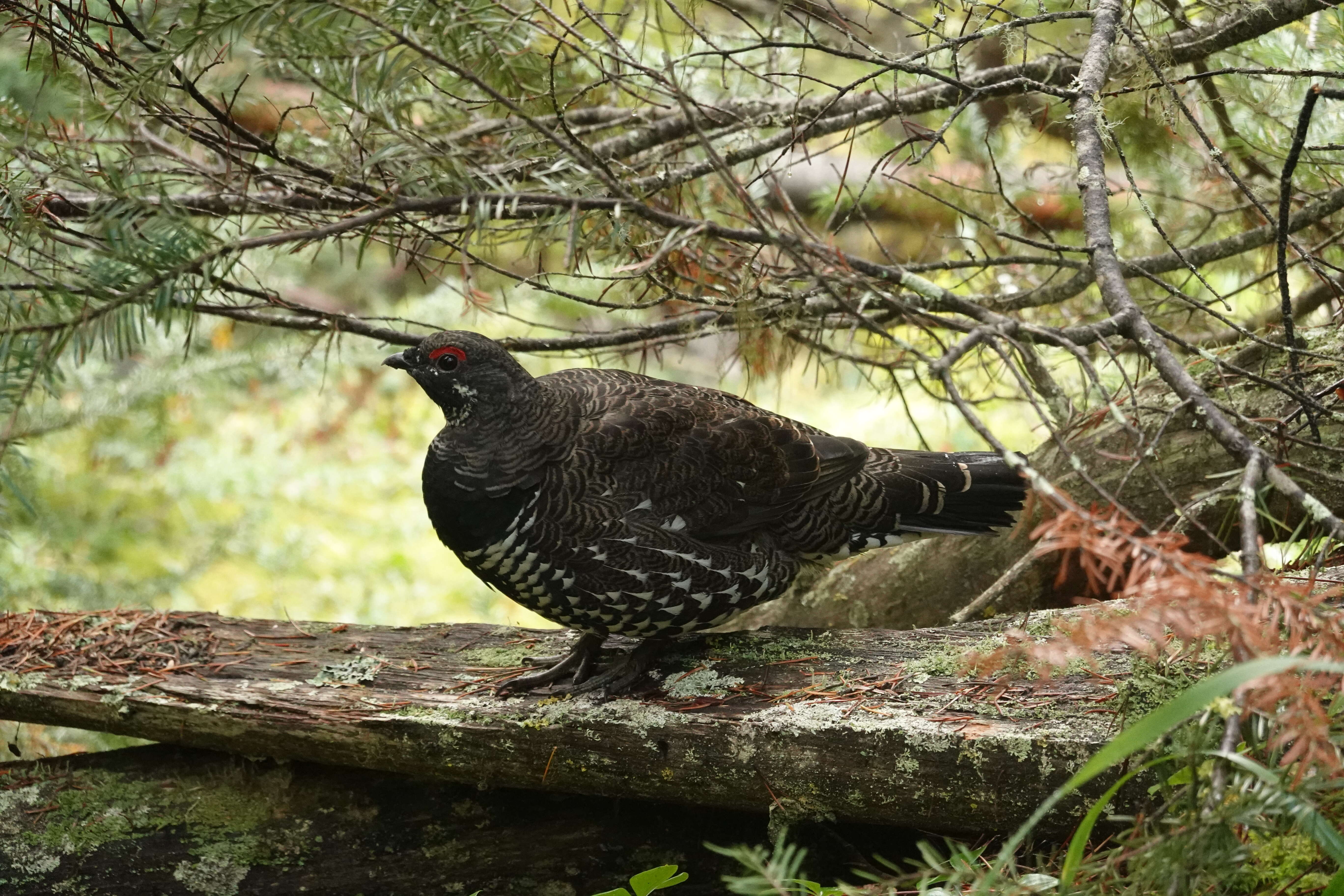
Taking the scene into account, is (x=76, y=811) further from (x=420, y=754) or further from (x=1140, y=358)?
(x=1140, y=358)

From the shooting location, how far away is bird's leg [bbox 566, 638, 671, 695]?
3.20 m

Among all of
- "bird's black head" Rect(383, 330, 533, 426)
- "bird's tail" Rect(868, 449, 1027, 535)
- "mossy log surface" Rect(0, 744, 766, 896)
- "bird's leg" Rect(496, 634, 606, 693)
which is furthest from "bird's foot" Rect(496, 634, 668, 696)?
"bird's tail" Rect(868, 449, 1027, 535)

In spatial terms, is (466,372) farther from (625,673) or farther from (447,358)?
(625,673)

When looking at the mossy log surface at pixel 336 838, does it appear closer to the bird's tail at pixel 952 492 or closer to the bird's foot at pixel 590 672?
the bird's foot at pixel 590 672

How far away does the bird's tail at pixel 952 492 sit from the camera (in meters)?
3.53

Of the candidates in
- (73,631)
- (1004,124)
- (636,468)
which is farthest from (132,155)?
(1004,124)

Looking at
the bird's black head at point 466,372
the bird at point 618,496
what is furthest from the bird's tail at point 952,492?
the bird's black head at point 466,372

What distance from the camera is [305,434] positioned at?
31.5 ft

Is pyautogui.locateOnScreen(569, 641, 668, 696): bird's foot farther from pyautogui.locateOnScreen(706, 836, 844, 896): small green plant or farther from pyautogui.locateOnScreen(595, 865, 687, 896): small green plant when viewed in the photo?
pyautogui.locateOnScreen(706, 836, 844, 896): small green plant

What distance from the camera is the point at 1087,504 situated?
150 inches

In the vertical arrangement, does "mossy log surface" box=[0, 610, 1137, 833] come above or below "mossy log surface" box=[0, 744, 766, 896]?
above

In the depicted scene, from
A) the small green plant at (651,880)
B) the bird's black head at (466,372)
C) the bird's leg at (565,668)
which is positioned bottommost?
the small green plant at (651,880)

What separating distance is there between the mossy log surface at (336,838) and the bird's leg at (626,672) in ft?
1.26

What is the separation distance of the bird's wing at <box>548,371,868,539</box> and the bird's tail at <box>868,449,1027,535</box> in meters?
0.24
